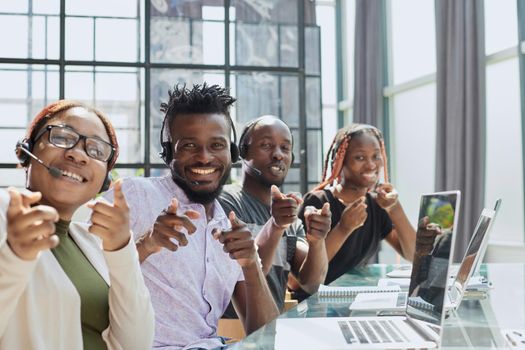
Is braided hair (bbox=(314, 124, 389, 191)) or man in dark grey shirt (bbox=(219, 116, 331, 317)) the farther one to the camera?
braided hair (bbox=(314, 124, 389, 191))

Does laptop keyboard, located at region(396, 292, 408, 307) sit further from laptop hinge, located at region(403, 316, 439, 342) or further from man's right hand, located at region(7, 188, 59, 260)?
man's right hand, located at region(7, 188, 59, 260)

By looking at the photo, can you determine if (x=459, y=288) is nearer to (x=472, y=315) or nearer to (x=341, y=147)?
(x=472, y=315)

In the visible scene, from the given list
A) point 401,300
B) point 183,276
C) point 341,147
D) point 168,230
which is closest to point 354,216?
point 341,147

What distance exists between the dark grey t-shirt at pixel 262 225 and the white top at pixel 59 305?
82cm

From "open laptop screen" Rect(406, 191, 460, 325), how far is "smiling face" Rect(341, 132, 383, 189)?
136 cm

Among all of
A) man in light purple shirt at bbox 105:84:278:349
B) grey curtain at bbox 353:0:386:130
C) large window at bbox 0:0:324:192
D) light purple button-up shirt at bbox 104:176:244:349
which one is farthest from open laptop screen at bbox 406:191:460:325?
grey curtain at bbox 353:0:386:130

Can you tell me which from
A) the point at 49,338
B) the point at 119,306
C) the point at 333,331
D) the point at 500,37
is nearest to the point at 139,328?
the point at 119,306

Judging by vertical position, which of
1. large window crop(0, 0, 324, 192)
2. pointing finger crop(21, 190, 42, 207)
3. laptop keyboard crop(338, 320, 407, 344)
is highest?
large window crop(0, 0, 324, 192)

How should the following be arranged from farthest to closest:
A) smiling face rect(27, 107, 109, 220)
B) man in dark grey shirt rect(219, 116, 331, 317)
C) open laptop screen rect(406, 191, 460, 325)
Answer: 1. man in dark grey shirt rect(219, 116, 331, 317)
2. smiling face rect(27, 107, 109, 220)
3. open laptop screen rect(406, 191, 460, 325)

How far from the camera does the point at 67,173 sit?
1.29 m

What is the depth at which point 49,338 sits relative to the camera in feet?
3.77

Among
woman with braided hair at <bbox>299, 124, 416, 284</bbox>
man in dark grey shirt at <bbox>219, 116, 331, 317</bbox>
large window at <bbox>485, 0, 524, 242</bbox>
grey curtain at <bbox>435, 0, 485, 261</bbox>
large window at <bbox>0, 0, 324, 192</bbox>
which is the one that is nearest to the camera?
man in dark grey shirt at <bbox>219, 116, 331, 317</bbox>

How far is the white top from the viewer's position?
1.06 metres

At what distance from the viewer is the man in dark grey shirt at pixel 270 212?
80.8 inches
